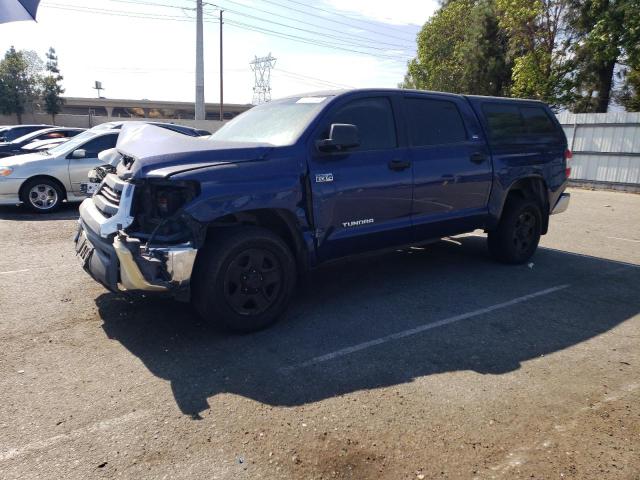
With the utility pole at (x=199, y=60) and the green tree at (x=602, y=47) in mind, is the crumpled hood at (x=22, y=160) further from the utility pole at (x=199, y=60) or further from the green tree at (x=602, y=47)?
the utility pole at (x=199, y=60)

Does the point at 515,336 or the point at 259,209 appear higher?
the point at 259,209

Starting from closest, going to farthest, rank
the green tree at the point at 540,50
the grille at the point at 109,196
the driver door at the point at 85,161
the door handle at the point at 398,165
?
the grille at the point at 109,196
the door handle at the point at 398,165
the driver door at the point at 85,161
the green tree at the point at 540,50

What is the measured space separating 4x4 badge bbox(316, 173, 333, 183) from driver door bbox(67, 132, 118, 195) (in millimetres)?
6900

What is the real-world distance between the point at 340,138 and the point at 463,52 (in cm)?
2539

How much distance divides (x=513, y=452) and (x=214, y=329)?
250 centimetres

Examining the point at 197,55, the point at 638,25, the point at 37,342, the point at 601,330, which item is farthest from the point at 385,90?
the point at 197,55

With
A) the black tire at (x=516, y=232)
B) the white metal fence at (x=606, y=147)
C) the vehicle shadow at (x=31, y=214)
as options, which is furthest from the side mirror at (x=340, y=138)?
the white metal fence at (x=606, y=147)

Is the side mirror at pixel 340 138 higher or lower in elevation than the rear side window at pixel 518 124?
lower

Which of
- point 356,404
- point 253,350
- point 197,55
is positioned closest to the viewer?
point 356,404

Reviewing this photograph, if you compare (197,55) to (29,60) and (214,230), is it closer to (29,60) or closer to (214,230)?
(214,230)

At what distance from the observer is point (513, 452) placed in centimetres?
268

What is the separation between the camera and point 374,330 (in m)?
4.25

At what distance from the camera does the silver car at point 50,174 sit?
924cm

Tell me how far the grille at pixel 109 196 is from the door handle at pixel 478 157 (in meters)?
3.73
